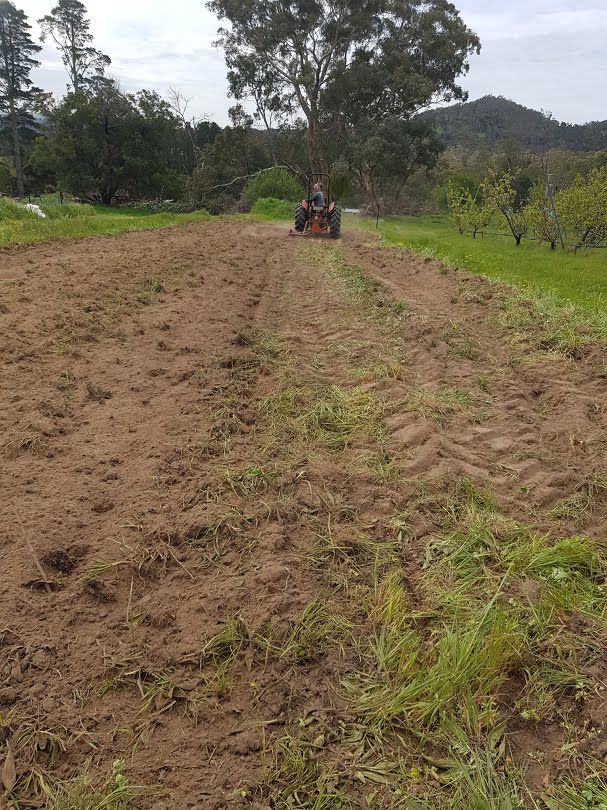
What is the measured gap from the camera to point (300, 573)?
107 inches

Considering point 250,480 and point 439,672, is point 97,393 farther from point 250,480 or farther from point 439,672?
point 439,672

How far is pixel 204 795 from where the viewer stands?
1.80m

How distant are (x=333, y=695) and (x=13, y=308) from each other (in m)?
6.40

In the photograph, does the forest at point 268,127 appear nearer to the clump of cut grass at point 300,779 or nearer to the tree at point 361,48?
the tree at point 361,48

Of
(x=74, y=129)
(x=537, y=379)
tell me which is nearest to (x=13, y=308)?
(x=537, y=379)

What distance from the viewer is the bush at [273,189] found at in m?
31.6

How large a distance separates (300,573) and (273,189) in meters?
32.0

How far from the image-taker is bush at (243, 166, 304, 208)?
1243 inches

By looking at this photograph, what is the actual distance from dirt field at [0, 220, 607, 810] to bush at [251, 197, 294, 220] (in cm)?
2332

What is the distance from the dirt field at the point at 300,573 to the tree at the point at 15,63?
37.9 m

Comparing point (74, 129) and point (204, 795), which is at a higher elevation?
point (74, 129)

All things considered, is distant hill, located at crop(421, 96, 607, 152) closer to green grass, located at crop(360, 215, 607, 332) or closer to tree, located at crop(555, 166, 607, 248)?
tree, located at crop(555, 166, 607, 248)

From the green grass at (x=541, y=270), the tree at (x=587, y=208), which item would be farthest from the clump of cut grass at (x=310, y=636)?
the tree at (x=587, y=208)

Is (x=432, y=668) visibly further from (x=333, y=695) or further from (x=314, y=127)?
(x=314, y=127)
